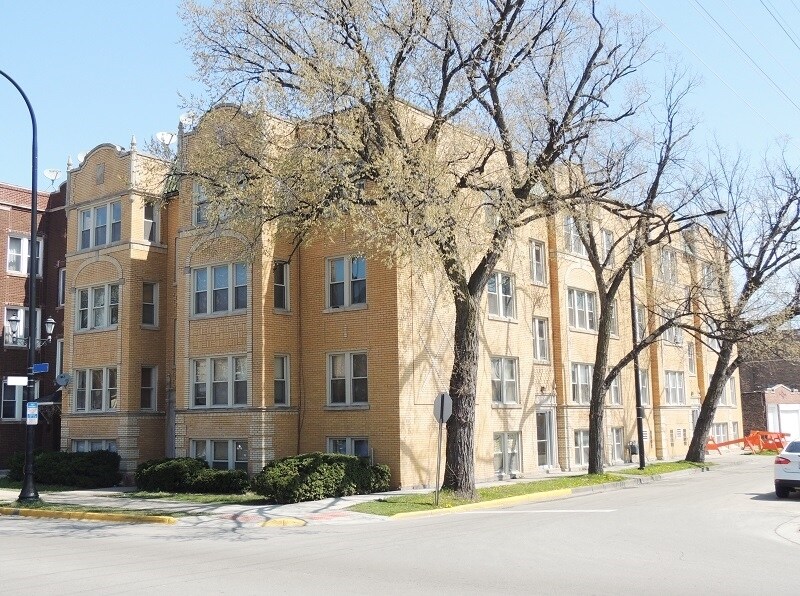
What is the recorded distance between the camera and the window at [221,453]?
84.3ft

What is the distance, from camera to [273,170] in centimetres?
1884

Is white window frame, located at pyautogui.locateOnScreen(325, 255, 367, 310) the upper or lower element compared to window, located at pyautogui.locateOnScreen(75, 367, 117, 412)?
upper

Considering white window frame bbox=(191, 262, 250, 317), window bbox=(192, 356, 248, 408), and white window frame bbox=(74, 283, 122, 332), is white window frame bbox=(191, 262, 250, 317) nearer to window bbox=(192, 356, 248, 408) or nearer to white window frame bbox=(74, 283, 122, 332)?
window bbox=(192, 356, 248, 408)

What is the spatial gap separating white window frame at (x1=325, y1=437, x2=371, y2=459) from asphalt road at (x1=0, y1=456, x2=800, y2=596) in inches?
259

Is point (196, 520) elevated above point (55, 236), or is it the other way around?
point (55, 236)

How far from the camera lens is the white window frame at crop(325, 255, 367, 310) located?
2541cm

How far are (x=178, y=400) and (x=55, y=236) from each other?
15.9 meters

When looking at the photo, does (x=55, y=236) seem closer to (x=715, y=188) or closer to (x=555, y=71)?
(x=555, y=71)

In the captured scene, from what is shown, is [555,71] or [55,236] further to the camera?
[55,236]

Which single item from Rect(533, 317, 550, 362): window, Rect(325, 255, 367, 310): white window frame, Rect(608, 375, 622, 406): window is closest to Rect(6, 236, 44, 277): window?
Rect(325, 255, 367, 310): white window frame

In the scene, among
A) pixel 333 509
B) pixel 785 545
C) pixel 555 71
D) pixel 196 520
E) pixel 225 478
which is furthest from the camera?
pixel 225 478

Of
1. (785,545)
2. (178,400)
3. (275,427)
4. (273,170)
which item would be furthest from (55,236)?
(785,545)

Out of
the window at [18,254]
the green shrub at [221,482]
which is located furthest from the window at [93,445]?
the window at [18,254]

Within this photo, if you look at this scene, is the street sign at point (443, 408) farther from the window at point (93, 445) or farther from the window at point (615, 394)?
the window at point (615, 394)
